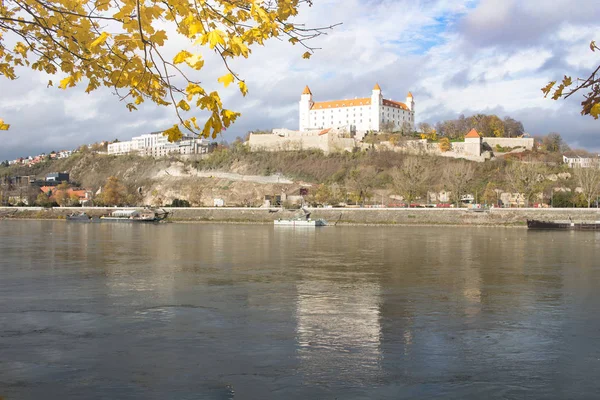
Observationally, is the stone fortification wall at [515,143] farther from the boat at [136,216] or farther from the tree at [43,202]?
the tree at [43,202]

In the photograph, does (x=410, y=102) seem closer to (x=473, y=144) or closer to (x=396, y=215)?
(x=473, y=144)

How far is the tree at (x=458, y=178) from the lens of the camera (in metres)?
65.3

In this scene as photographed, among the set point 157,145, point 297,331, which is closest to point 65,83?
→ point 297,331

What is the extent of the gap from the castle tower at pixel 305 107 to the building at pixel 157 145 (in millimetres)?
28414

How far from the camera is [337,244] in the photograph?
31.3m

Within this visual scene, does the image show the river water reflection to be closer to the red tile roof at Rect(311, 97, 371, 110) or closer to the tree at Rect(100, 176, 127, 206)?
the tree at Rect(100, 176, 127, 206)

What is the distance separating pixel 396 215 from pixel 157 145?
94740 millimetres

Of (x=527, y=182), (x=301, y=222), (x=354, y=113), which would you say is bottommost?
(x=301, y=222)

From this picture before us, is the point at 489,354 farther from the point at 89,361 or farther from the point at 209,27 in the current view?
the point at 209,27

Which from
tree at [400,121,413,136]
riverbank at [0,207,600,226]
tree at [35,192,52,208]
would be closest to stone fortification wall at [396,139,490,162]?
tree at [400,121,413,136]

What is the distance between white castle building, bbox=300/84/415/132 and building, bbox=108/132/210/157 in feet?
98.7

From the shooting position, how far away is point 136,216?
6769cm

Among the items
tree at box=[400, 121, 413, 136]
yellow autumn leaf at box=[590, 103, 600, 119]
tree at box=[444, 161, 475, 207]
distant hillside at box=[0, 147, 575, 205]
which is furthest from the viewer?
tree at box=[400, 121, 413, 136]

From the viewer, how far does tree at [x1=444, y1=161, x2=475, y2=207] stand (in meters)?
65.3
